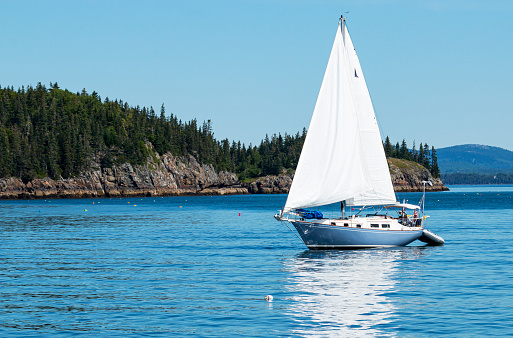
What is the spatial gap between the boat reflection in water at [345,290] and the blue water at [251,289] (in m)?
0.06

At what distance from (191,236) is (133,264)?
23.0m

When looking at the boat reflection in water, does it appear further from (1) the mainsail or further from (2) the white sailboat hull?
(1) the mainsail

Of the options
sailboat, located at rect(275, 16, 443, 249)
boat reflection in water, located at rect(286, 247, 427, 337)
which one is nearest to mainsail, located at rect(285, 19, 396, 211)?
sailboat, located at rect(275, 16, 443, 249)

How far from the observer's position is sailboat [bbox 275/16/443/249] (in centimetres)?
4662

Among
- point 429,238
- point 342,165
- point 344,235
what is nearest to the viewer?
point 344,235

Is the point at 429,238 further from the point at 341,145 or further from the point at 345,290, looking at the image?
the point at 345,290

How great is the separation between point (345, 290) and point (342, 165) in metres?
17.0

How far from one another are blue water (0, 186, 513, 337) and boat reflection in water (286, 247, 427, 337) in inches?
2.3

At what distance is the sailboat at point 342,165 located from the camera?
46.6 m

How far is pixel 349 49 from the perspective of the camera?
47688 mm

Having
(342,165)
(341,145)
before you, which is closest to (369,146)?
(341,145)

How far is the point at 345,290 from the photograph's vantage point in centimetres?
3173

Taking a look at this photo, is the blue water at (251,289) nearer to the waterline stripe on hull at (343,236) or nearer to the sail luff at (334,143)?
the waterline stripe on hull at (343,236)

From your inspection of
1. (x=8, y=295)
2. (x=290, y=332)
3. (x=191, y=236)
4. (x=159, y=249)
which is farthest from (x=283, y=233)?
(x=290, y=332)
